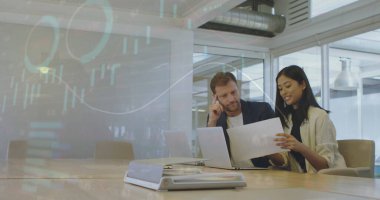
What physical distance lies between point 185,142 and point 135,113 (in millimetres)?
2269

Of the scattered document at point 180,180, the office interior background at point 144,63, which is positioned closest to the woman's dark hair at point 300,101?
the scattered document at point 180,180

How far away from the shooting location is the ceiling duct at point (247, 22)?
4512 millimetres

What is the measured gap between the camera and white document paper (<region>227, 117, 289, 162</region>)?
1624mm

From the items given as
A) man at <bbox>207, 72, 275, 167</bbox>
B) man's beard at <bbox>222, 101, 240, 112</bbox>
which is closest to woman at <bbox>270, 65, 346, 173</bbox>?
man at <bbox>207, 72, 275, 167</bbox>

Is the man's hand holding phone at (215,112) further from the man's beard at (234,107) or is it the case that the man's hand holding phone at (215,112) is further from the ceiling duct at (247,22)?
the ceiling duct at (247,22)

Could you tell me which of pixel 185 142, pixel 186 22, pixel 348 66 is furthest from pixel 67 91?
pixel 348 66

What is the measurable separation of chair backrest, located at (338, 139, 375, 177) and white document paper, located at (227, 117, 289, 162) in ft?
1.83

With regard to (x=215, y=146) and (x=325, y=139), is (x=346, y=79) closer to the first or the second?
(x=325, y=139)

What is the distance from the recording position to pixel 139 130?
14.3 feet

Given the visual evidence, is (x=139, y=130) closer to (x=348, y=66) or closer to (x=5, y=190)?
(x=348, y=66)

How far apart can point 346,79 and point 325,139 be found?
2.80 metres

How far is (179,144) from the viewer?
2.19m

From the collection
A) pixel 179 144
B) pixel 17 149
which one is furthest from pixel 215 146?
pixel 17 149

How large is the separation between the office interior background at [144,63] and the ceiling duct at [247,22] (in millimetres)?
12
